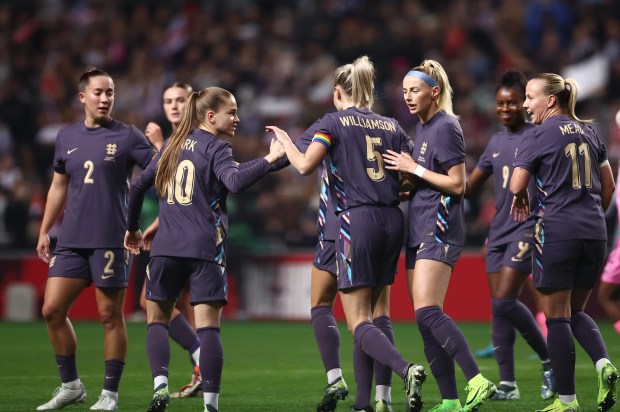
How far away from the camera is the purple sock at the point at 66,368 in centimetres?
802

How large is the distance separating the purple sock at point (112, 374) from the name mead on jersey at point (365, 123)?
2.40 m

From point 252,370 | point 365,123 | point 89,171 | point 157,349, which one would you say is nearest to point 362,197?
point 365,123

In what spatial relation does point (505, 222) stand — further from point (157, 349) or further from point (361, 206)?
point (157, 349)

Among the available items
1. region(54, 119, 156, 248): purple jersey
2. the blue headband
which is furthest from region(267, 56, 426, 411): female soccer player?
region(54, 119, 156, 248): purple jersey

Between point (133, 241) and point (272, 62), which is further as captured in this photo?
point (272, 62)

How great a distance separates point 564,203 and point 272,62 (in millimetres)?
13904

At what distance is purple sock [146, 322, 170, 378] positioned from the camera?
7.11 m

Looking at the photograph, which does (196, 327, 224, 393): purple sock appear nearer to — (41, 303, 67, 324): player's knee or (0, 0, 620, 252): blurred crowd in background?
(41, 303, 67, 324): player's knee

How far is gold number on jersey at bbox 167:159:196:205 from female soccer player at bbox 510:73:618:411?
6.78 ft

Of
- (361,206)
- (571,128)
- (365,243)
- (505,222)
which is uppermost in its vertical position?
(571,128)

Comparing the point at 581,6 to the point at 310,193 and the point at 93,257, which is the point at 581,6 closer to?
the point at 310,193

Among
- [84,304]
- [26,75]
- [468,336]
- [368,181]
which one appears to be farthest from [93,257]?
[26,75]

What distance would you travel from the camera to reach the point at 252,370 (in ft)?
34.8

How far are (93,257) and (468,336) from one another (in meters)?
7.10
